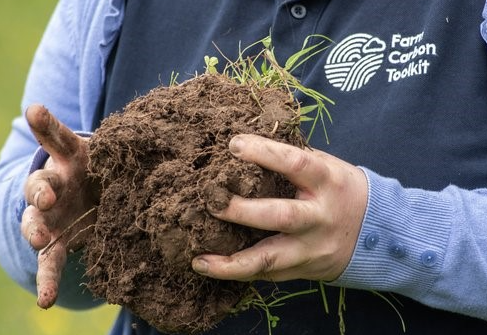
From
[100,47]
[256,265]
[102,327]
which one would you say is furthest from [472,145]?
[102,327]

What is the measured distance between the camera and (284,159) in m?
1.38

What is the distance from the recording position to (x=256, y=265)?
1.42 meters

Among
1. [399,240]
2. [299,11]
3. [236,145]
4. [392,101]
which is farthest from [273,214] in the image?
[299,11]

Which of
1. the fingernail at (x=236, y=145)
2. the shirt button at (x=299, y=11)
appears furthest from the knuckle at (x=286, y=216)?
the shirt button at (x=299, y=11)

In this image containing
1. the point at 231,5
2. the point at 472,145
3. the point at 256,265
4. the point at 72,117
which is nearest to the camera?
the point at 256,265

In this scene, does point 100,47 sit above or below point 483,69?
below

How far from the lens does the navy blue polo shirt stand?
5.61ft

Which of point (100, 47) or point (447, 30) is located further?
point (100, 47)

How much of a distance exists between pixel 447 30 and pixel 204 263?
2.42 ft

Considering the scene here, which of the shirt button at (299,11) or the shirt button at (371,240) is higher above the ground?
the shirt button at (299,11)

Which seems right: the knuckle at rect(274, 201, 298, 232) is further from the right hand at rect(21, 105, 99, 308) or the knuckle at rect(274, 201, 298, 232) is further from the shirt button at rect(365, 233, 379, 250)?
the right hand at rect(21, 105, 99, 308)

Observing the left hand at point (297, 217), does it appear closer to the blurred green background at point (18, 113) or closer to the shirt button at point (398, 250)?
the shirt button at point (398, 250)

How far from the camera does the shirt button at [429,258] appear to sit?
5.09 feet

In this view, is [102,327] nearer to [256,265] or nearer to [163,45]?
[163,45]
